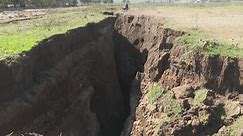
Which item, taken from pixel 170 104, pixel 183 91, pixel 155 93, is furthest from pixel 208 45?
pixel 155 93

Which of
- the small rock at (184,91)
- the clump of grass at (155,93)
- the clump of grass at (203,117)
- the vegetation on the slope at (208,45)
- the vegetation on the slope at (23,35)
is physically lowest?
the clump of grass at (155,93)

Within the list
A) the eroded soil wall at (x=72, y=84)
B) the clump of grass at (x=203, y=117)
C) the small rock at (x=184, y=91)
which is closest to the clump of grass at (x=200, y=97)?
the small rock at (x=184, y=91)

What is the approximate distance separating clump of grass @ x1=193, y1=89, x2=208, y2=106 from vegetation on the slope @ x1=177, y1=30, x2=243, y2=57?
2.40 m

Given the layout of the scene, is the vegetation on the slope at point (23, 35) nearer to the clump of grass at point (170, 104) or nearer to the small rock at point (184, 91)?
the clump of grass at point (170, 104)

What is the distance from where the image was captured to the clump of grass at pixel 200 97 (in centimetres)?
2294

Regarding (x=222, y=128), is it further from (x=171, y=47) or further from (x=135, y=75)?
(x=135, y=75)

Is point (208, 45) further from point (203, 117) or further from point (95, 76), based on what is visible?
point (95, 76)

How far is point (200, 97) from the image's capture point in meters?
23.3

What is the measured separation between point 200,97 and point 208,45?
397 cm

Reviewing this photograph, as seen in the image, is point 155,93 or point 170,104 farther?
point 155,93

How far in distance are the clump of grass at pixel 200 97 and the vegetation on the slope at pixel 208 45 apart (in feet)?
7.86

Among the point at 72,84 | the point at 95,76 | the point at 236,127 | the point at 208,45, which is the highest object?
the point at 208,45

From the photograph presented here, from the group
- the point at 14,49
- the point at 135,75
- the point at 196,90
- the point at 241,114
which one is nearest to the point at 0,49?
the point at 14,49

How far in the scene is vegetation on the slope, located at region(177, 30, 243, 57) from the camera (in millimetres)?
24500
